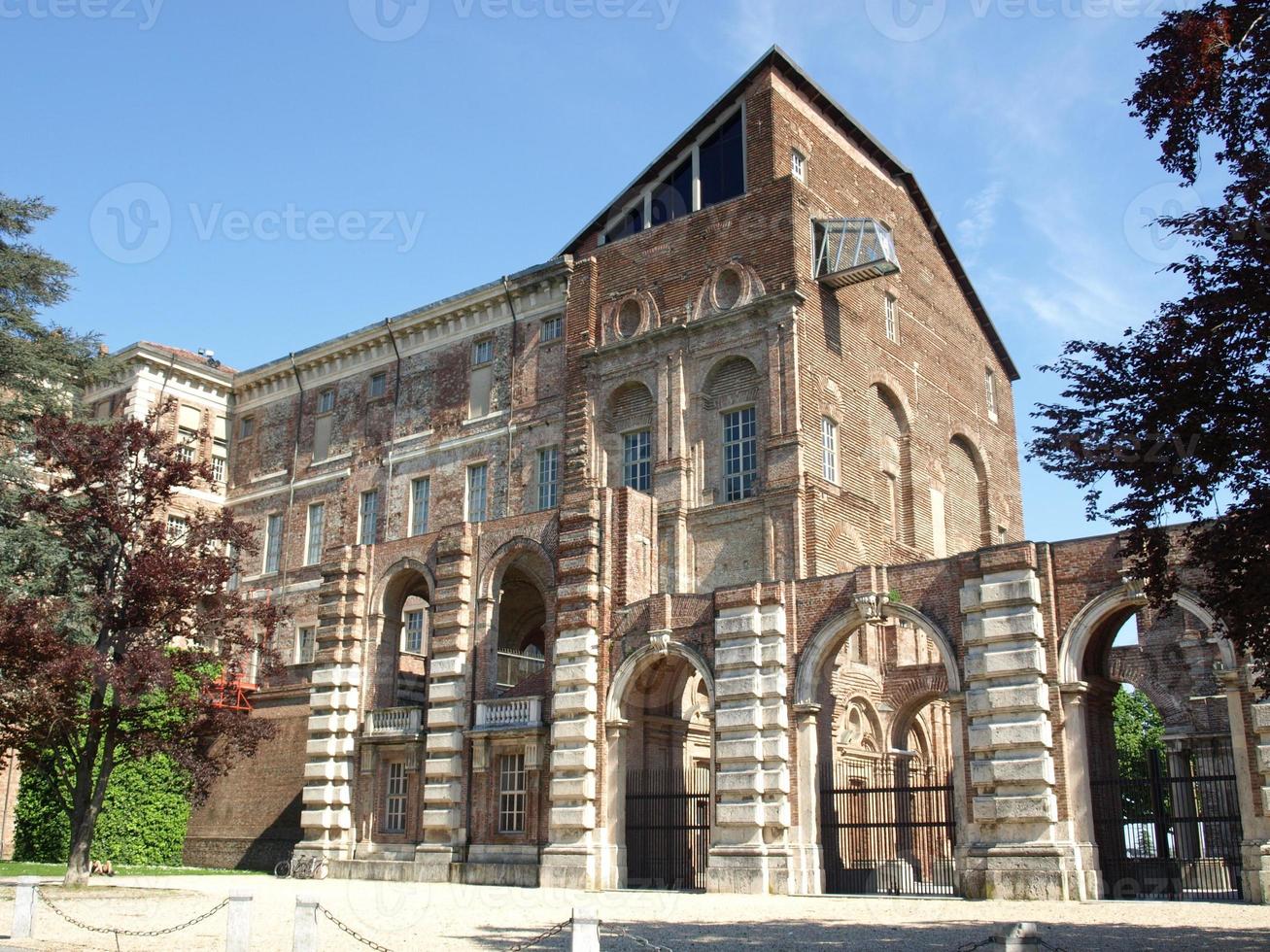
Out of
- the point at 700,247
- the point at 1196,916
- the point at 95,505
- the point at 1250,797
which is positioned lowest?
the point at 1196,916

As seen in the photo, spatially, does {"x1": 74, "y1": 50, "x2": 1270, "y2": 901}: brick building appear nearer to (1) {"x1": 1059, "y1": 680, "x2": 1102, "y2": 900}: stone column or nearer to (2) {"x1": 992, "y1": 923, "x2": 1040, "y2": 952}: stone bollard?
(1) {"x1": 1059, "y1": 680, "x2": 1102, "y2": 900}: stone column

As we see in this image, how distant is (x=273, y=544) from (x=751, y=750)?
25.2 m

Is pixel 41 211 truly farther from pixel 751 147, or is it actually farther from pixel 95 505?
pixel 751 147

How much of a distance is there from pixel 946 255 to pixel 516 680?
64.8 ft

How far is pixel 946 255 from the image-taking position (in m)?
41.7

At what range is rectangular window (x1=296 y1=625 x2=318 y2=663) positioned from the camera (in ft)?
140

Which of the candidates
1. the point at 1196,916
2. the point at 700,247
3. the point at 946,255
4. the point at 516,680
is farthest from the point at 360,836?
the point at 946,255

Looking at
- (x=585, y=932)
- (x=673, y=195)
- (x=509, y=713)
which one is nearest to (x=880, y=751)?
(x=509, y=713)

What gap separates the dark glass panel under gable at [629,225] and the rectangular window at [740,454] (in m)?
7.20

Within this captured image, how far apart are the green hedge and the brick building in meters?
1.26

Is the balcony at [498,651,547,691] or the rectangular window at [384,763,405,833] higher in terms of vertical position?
the balcony at [498,651,547,691]

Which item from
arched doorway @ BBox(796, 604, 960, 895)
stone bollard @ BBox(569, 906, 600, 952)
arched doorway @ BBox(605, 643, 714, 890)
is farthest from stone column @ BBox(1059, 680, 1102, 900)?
stone bollard @ BBox(569, 906, 600, 952)

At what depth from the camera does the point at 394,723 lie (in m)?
32.5

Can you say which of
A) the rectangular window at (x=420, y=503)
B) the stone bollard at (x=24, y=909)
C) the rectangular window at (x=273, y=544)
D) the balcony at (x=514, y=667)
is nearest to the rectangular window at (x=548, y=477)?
the balcony at (x=514, y=667)
